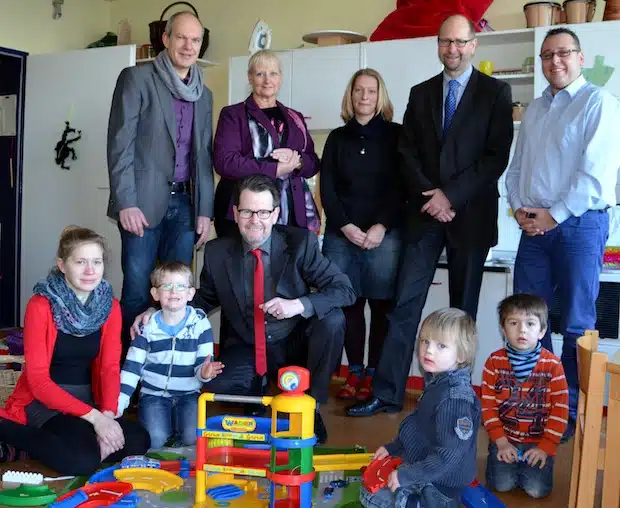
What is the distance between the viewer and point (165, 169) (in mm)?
3146

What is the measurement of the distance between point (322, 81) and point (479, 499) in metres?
2.93

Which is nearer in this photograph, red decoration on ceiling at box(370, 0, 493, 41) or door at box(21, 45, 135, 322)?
red decoration on ceiling at box(370, 0, 493, 41)

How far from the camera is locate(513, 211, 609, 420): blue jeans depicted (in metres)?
2.82

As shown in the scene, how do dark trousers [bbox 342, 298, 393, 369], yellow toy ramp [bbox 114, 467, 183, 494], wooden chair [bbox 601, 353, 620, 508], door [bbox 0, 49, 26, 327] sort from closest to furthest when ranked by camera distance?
wooden chair [bbox 601, 353, 620, 508]
yellow toy ramp [bbox 114, 467, 183, 494]
dark trousers [bbox 342, 298, 393, 369]
door [bbox 0, 49, 26, 327]

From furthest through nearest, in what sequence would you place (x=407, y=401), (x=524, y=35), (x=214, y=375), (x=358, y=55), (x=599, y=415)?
(x=358, y=55) < (x=524, y=35) < (x=407, y=401) < (x=214, y=375) < (x=599, y=415)

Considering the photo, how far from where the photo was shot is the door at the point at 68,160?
5004 millimetres

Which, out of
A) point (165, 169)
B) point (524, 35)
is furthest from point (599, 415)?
point (524, 35)

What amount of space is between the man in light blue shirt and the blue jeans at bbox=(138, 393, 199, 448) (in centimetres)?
126

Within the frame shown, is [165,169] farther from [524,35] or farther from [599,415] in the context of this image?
[524,35]

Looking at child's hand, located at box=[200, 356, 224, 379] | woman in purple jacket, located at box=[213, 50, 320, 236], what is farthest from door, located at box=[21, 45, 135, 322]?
Result: child's hand, located at box=[200, 356, 224, 379]

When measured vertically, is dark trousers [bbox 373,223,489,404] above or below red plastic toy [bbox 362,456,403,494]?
above

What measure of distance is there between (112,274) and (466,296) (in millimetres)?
2557

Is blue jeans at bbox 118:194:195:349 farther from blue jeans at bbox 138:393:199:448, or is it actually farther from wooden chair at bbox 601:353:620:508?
wooden chair at bbox 601:353:620:508

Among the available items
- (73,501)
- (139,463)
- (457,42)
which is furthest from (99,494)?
(457,42)
